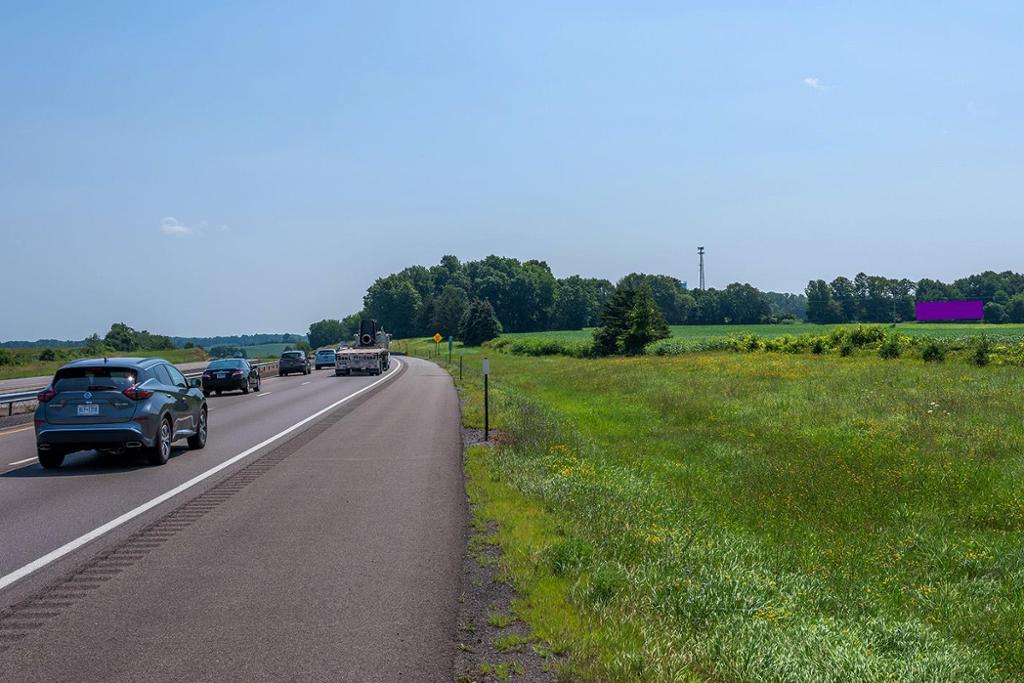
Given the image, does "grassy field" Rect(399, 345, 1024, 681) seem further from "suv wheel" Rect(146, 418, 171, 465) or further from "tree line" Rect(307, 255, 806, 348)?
"tree line" Rect(307, 255, 806, 348)

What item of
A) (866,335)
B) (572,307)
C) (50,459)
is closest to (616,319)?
(866,335)

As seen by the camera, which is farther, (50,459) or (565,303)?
(565,303)

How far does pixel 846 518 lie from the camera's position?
493 inches

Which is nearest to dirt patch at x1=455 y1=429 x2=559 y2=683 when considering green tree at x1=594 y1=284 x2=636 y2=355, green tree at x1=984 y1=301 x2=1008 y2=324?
green tree at x1=594 y1=284 x2=636 y2=355

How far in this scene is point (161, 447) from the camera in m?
14.2

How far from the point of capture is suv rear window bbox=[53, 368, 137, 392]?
538 inches

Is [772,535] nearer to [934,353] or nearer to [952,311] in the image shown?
[934,353]

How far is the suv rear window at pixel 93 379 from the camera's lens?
Result: 13656 millimetres

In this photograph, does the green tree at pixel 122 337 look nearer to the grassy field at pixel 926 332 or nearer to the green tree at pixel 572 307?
the grassy field at pixel 926 332

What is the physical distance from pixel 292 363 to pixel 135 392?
46.3 meters

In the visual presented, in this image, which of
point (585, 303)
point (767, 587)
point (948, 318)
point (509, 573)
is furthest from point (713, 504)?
point (585, 303)

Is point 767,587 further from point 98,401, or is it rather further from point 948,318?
point 948,318

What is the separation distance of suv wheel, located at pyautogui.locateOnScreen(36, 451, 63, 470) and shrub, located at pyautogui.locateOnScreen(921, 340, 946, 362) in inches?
1632

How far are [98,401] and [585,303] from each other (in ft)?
556
